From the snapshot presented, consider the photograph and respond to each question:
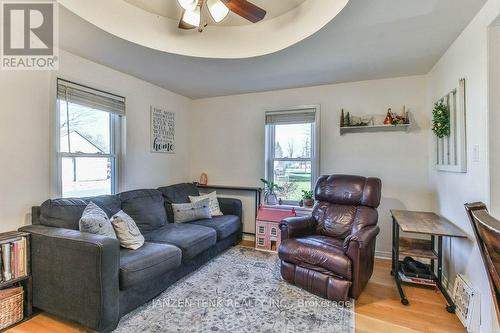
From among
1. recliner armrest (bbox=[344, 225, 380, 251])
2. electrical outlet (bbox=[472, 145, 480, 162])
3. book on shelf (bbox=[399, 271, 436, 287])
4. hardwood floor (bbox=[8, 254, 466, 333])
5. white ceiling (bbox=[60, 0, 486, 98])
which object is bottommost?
hardwood floor (bbox=[8, 254, 466, 333])

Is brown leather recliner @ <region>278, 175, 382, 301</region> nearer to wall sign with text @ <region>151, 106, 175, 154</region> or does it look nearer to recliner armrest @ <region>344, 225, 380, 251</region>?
recliner armrest @ <region>344, 225, 380, 251</region>

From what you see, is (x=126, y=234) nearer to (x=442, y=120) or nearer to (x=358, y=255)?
(x=358, y=255)

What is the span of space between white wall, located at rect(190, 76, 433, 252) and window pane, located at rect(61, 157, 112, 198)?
5.19 ft

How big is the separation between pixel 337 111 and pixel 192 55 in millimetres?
2058

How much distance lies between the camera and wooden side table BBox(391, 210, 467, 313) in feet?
6.95

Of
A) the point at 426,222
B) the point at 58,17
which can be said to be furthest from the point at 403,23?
the point at 58,17

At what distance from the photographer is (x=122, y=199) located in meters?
2.86

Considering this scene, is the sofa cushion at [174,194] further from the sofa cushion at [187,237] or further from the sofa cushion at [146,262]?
the sofa cushion at [146,262]

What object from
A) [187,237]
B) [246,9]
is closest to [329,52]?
[246,9]

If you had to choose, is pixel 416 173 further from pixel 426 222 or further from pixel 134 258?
pixel 134 258

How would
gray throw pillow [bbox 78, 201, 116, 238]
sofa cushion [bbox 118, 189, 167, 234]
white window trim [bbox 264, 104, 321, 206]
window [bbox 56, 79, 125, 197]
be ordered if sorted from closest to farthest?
gray throw pillow [bbox 78, 201, 116, 238] < window [bbox 56, 79, 125, 197] < sofa cushion [bbox 118, 189, 167, 234] < white window trim [bbox 264, 104, 321, 206]

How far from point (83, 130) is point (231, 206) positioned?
81.9 inches

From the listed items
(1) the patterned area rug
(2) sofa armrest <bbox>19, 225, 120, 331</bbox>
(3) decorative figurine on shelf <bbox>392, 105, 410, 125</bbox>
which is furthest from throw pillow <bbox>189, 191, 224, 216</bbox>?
(3) decorative figurine on shelf <bbox>392, 105, 410, 125</bbox>

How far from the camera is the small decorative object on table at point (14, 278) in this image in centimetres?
182
